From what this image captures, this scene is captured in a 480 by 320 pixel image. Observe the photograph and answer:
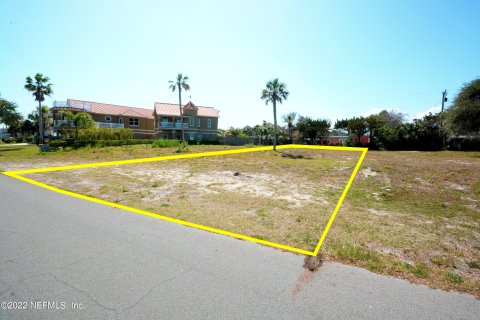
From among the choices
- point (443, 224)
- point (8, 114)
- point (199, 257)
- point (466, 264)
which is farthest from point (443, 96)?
point (8, 114)

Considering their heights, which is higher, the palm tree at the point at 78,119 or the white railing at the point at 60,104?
the white railing at the point at 60,104

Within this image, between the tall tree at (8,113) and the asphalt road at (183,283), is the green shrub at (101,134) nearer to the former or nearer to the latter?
the tall tree at (8,113)

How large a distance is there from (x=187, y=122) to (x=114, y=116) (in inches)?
535

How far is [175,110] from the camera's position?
49.9 metres

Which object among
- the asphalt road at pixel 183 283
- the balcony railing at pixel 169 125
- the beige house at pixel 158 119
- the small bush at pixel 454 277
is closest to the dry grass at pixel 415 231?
the small bush at pixel 454 277

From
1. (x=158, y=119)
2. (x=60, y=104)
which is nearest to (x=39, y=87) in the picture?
(x=60, y=104)

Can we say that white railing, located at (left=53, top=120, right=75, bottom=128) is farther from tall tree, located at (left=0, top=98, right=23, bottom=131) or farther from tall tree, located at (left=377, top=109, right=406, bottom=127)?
tall tree, located at (left=377, top=109, right=406, bottom=127)

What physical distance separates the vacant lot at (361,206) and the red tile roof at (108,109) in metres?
34.6

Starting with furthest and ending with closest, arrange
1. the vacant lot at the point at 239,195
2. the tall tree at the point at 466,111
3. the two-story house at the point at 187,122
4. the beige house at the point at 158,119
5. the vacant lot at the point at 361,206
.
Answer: the two-story house at the point at 187,122, the beige house at the point at 158,119, the tall tree at the point at 466,111, the vacant lot at the point at 239,195, the vacant lot at the point at 361,206

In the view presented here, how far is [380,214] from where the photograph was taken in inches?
284

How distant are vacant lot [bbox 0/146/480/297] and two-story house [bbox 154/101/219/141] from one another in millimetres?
35646

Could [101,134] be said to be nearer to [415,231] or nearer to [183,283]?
[183,283]

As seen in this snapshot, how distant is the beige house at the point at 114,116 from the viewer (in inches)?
1549

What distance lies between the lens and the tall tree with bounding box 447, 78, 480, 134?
90.1ft
